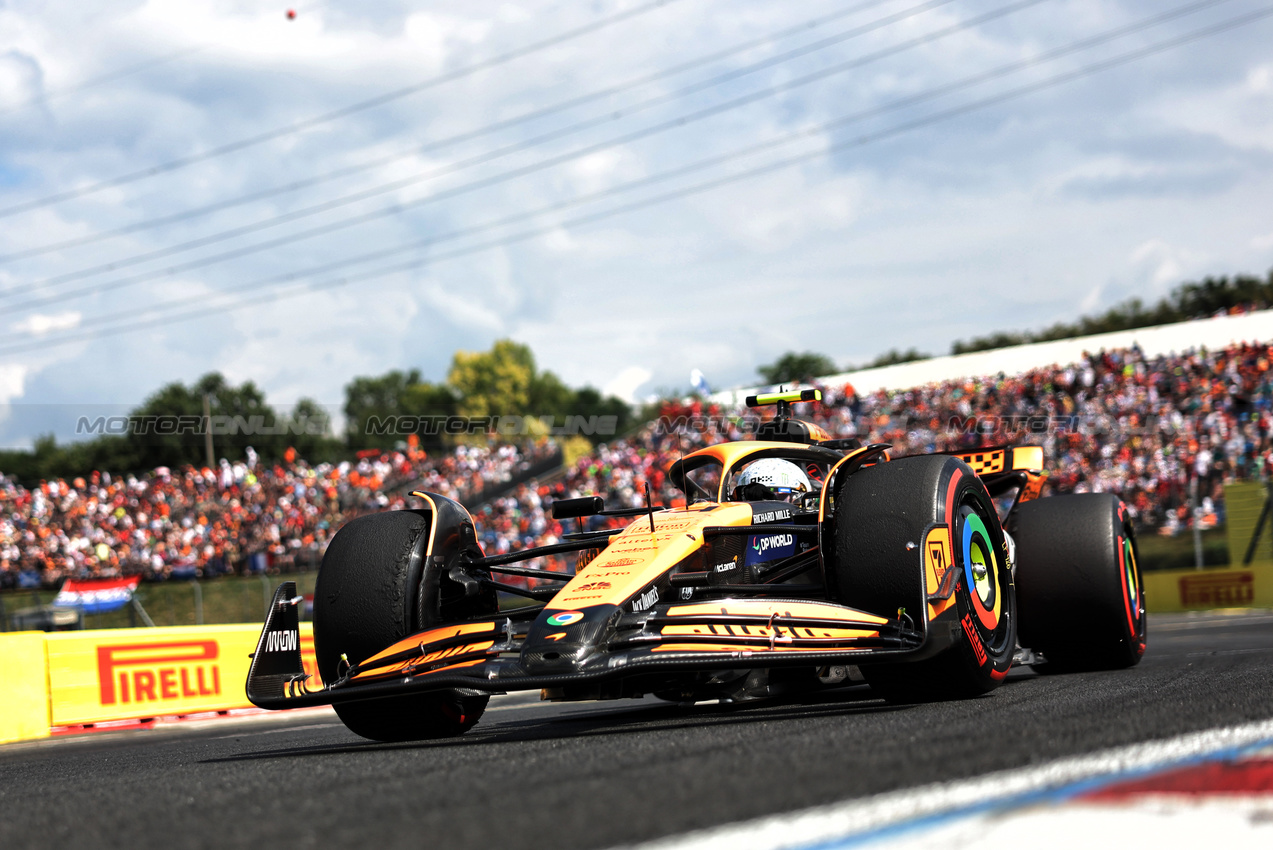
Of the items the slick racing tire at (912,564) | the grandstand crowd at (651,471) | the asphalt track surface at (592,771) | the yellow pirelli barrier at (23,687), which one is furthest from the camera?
the grandstand crowd at (651,471)

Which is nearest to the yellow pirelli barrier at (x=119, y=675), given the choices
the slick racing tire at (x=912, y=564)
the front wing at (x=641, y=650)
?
the front wing at (x=641, y=650)

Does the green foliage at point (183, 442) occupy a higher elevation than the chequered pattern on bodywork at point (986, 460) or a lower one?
higher

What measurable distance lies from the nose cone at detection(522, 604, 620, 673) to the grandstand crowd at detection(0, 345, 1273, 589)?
15.8 metres

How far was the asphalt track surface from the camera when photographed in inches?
104

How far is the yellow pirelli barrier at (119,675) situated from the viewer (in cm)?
1016

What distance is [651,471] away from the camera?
2942 centimetres


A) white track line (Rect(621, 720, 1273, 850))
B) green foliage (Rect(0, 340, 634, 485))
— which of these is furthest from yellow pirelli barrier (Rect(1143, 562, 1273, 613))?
green foliage (Rect(0, 340, 634, 485))

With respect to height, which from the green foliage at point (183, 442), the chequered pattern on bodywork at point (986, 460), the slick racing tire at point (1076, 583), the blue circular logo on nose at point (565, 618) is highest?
the green foliage at point (183, 442)

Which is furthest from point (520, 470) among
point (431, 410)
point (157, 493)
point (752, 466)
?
point (431, 410)

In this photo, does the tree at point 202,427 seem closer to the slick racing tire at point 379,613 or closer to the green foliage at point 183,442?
the green foliage at point 183,442

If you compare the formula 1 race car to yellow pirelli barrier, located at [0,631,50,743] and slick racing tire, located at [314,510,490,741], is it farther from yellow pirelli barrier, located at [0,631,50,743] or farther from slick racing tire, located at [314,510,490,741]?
yellow pirelli barrier, located at [0,631,50,743]

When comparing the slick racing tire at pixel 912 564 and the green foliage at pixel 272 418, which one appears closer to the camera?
the slick racing tire at pixel 912 564

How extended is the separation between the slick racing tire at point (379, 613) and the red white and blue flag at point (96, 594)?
17.1m

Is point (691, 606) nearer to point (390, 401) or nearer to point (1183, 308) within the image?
point (1183, 308)
